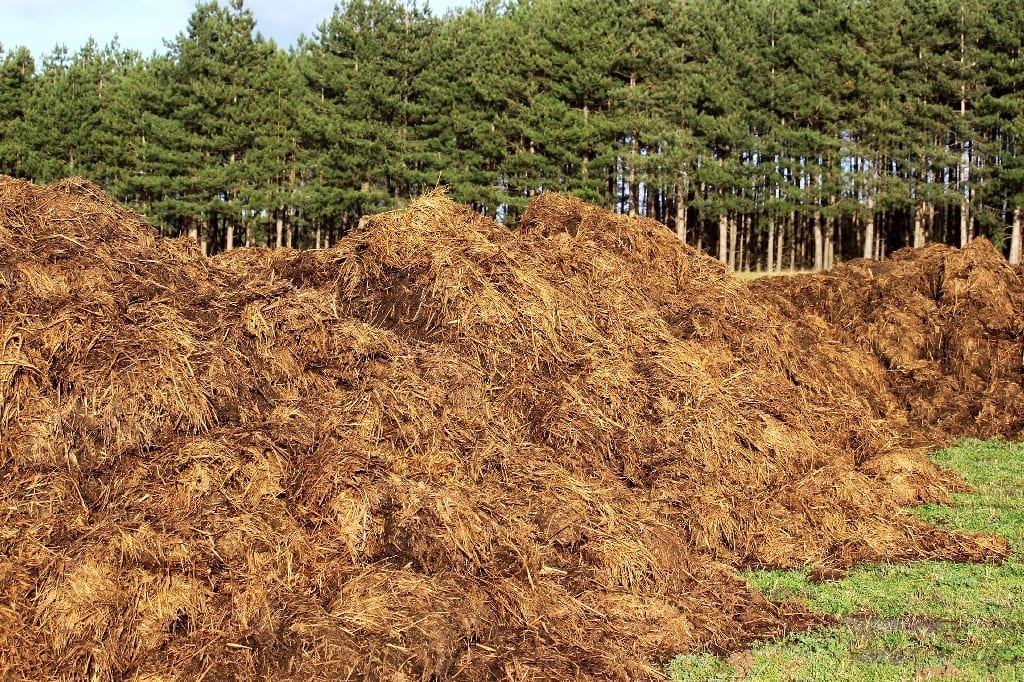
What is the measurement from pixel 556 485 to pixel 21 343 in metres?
3.96

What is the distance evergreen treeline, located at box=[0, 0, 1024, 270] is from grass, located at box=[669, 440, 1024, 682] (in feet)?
95.5

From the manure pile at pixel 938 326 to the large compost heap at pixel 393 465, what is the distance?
10.9ft

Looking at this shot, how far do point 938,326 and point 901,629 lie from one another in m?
9.10

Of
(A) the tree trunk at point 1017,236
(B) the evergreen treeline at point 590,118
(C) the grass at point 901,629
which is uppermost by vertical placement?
(B) the evergreen treeline at point 590,118

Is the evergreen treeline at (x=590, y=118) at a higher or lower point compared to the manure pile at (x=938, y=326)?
higher

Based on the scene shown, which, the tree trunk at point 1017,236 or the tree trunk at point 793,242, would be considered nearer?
the tree trunk at point 1017,236

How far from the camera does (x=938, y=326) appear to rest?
44.3 feet

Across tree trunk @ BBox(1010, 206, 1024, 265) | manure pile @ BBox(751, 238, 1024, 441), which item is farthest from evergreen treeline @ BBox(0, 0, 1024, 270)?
manure pile @ BBox(751, 238, 1024, 441)

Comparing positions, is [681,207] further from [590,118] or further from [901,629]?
[901,629]

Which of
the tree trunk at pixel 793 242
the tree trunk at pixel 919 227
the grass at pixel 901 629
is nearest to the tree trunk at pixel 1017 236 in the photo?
the tree trunk at pixel 919 227

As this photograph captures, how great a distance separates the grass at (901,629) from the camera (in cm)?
512

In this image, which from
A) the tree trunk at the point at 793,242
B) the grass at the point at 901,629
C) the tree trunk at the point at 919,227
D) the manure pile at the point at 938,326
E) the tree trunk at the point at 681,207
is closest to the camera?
the grass at the point at 901,629

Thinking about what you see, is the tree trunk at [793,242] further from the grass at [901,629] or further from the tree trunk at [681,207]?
the grass at [901,629]

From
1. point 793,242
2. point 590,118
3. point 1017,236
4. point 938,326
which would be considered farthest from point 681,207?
point 938,326
